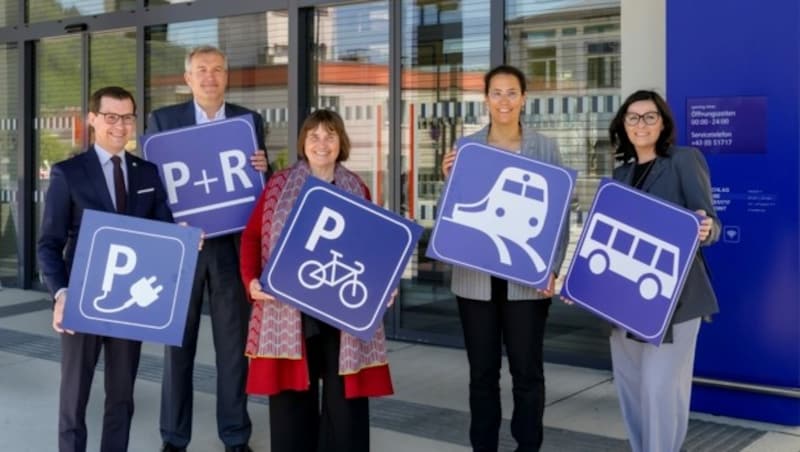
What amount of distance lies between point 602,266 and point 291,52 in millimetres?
4905

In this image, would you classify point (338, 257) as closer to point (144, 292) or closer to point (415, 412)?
point (144, 292)

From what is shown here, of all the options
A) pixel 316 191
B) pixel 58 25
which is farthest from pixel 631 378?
pixel 58 25

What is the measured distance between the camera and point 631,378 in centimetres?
379

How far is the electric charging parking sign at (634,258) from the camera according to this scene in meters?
3.52

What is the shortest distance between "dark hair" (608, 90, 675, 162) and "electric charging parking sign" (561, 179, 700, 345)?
32cm

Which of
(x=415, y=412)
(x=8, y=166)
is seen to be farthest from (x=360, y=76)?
(x=8, y=166)

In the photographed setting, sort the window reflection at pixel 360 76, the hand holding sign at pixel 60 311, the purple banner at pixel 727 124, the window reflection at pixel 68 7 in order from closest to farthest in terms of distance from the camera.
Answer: the hand holding sign at pixel 60 311 < the purple banner at pixel 727 124 < the window reflection at pixel 360 76 < the window reflection at pixel 68 7

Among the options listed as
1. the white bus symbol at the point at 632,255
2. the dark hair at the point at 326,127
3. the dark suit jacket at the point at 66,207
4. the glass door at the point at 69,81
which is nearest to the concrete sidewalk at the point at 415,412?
the white bus symbol at the point at 632,255

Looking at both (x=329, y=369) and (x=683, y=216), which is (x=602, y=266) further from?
(x=329, y=369)

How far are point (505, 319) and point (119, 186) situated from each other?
1673 mm

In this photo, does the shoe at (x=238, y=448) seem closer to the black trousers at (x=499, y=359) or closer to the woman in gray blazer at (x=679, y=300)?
the black trousers at (x=499, y=359)

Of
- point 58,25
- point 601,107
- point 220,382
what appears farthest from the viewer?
point 58,25

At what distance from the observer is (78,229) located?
11.7 ft

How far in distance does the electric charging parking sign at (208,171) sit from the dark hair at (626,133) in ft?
5.25
